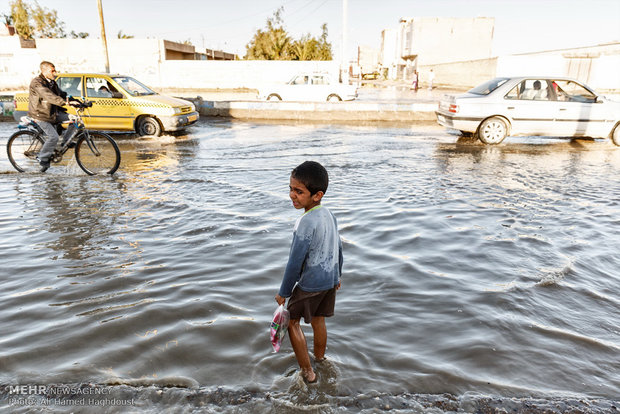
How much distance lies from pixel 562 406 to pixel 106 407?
2456 millimetres

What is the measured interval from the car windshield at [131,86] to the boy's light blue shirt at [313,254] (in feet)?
36.0

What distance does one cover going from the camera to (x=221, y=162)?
920 cm

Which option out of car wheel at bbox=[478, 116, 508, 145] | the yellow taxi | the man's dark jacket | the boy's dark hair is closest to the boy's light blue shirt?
the boy's dark hair

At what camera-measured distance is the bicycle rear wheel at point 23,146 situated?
7.68m

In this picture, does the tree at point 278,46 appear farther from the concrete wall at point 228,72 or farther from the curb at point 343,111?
the curb at point 343,111

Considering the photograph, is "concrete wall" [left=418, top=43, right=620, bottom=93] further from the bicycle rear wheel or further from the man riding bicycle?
the bicycle rear wheel

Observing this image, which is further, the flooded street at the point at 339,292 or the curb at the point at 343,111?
the curb at the point at 343,111

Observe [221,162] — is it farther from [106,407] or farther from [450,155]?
[106,407]

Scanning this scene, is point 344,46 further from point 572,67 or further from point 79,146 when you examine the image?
point 79,146

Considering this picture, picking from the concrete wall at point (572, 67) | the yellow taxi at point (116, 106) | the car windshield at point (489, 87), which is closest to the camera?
the car windshield at point (489, 87)

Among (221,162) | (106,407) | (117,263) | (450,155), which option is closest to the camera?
(106,407)

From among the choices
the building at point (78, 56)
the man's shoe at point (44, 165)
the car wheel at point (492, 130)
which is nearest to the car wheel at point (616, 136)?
the car wheel at point (492, 130)

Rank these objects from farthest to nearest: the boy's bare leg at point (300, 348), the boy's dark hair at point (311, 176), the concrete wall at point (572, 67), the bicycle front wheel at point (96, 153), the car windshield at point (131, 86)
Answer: the concrete wall at point (572, 67) → the car windshield at point (131, 86) → the bicycle front wheel at point (96, 153) → the boy's bare leg at point (300, 348) → the boy's dark hair at point (311, 176)

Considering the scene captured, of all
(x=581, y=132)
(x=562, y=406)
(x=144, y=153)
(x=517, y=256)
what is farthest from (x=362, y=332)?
(x=581, y=132)
